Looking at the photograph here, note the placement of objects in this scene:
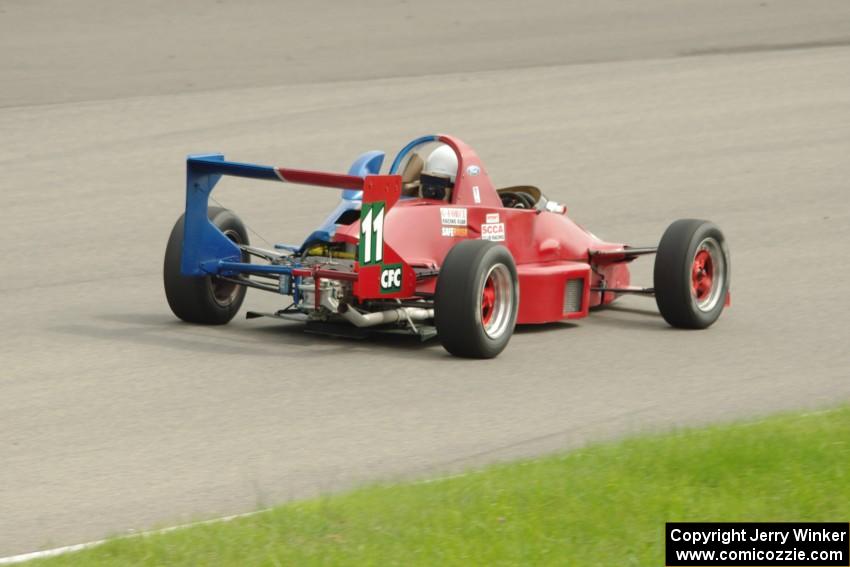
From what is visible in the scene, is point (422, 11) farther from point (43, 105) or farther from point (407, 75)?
point (43, 105)

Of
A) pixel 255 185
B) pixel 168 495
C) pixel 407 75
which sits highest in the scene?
pixel 407 75

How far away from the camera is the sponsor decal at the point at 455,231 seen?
34.2 feet

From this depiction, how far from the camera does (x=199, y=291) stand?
10.4 m

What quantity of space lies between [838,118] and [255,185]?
28.3 feet

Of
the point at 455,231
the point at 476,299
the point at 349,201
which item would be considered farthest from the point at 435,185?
the point at 476,299

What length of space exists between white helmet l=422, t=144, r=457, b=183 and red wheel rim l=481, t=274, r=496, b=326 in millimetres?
1093

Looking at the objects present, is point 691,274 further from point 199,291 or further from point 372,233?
point 199,291

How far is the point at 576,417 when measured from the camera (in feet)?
27.4

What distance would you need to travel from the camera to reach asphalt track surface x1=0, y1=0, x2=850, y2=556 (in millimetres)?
7691

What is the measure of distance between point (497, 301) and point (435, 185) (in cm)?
121

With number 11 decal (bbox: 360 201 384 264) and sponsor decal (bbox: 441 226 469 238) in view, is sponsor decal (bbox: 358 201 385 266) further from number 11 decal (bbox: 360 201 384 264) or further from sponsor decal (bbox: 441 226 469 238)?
sponsor decal (bbox: 441 226 469 238)

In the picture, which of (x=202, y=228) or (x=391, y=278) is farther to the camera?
(x=202, y=228)

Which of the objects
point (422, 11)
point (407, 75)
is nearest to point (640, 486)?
point (407, 75)

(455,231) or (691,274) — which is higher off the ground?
(455,231)
